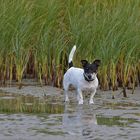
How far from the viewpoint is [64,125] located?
29.1 ft

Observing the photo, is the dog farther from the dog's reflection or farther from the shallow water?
the dog's reflection

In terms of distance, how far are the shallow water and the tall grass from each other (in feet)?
2.62

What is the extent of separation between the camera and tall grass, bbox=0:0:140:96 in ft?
40.6

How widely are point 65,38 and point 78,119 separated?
3850mm

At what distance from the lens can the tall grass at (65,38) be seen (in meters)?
12.4

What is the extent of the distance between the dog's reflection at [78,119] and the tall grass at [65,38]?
1.64 m

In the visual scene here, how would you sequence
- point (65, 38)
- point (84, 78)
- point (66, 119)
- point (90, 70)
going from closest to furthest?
1. point (66, 119)
2. point (90, 70)
3. point (84, 78)
4. point (65, 38)

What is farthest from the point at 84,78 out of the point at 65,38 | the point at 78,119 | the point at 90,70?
the point at 78,119

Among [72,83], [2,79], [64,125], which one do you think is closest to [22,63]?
[2,79]

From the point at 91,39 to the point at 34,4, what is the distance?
1.57 metres

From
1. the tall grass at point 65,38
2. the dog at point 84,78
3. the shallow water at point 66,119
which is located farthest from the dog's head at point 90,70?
the tall grass at point 65,38

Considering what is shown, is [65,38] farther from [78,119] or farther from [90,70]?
[78,119]

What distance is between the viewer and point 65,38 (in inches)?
514

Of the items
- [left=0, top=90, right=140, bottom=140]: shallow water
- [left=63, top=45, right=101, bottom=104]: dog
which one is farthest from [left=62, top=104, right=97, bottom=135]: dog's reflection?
[left=63, top=45, right=101, bottom=104]: dog
